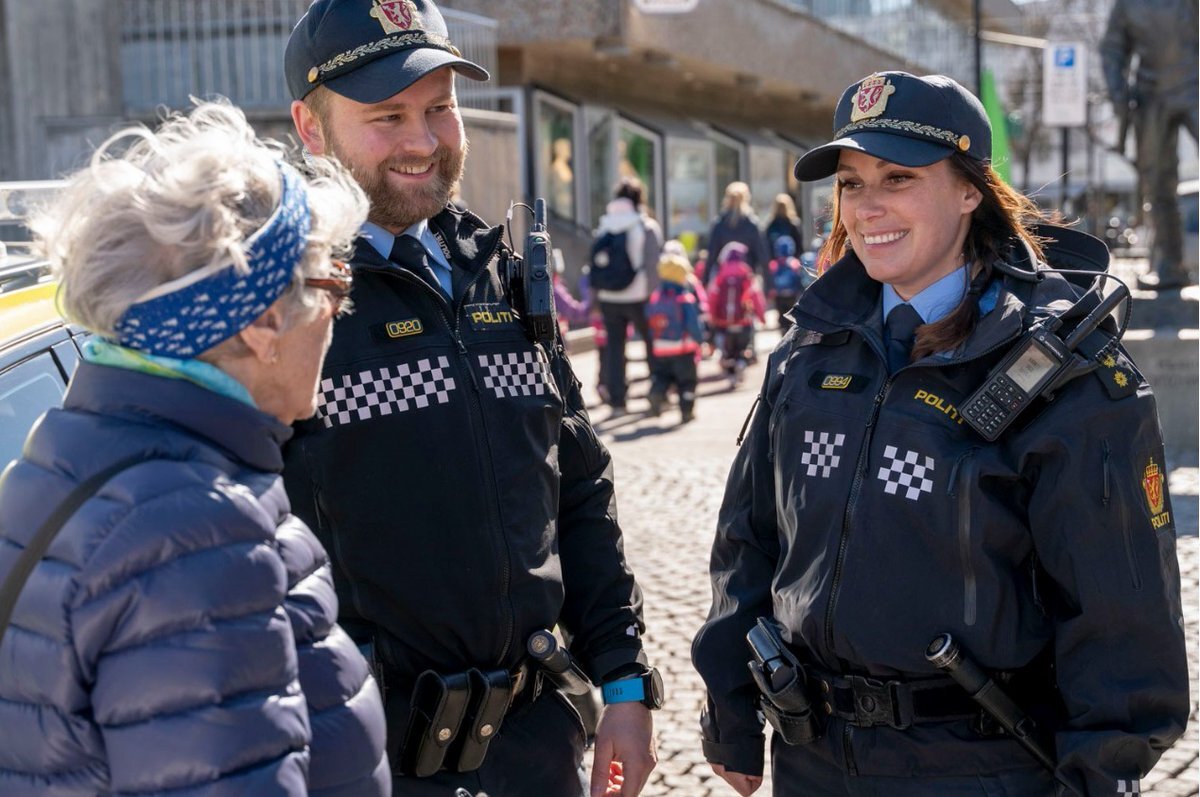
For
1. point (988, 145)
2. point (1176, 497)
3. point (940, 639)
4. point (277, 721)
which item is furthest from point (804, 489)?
point (1176, 497)

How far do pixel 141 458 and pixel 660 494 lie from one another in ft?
25.4

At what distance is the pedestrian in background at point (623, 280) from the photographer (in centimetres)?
1289

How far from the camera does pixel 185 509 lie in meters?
1.68

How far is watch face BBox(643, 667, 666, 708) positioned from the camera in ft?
9.62

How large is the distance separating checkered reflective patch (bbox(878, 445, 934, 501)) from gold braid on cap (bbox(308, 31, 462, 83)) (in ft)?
3.55

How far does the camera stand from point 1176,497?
328 inches

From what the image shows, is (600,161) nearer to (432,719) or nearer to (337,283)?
(432,719)

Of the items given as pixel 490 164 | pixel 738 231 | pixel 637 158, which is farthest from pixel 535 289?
pixel 637 158

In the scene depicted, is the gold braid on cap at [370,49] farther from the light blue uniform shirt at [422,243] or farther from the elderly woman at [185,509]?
the elderly woman at [185,509]

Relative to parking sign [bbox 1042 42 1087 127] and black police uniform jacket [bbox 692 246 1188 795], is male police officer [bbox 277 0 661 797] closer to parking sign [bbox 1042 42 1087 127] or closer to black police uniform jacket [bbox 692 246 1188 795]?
black police uniform jacket [bbox 692 246 1188 795]

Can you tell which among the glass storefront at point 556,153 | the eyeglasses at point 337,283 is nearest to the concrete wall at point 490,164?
the glass storefront at point 556,153

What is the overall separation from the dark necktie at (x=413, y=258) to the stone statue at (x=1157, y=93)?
9481 millimetres

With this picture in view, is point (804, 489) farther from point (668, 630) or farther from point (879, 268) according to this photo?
point (668, 630)

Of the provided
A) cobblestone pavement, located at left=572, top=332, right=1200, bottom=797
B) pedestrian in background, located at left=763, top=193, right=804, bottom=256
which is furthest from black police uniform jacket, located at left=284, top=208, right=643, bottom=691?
pedestrian in background, located at left=763, top=193, right=804, bottom=256
